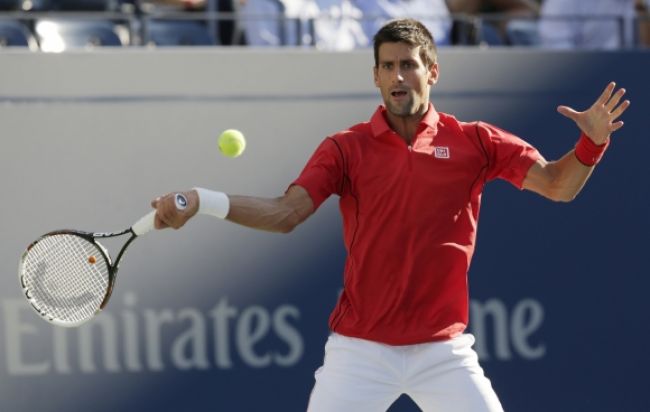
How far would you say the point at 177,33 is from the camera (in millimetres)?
6434

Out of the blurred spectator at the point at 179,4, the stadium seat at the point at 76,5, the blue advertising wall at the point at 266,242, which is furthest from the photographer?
the blurred spectator at the point at 179,4

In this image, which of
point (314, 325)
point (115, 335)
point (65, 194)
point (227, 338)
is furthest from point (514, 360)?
point (65, 194)

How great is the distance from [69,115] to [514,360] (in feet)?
7.62

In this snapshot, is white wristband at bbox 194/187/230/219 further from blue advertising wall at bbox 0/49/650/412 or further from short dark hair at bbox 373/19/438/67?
blue advertising wall at bbox 0/49/650/412

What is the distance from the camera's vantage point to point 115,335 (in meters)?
5.73

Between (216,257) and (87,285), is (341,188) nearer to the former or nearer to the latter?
(87,285)

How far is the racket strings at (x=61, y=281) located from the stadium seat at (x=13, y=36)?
2.07 metres

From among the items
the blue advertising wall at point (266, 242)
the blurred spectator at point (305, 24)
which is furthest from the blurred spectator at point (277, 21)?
the blue advertising wall at point (266, 242)

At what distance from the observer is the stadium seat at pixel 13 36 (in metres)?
6.08

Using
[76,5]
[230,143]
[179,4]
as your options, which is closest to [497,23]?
[179,4]

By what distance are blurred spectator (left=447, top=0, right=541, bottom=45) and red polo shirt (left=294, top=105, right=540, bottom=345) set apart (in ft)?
6.84

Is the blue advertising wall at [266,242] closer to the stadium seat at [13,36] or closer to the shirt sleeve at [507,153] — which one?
the stadium seat at [13,36]

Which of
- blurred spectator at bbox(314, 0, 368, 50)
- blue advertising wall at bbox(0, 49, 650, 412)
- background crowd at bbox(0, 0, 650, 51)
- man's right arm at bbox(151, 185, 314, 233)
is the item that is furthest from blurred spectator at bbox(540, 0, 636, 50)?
man's right arm at bbox(151, 185, 314, 233)

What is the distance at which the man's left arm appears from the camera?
4.13 meters
